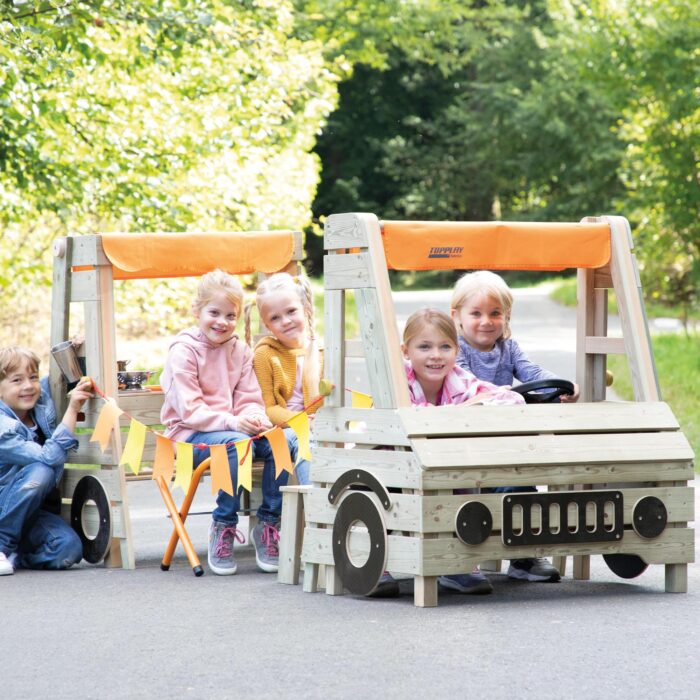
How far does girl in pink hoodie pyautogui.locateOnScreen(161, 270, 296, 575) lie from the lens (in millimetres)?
7402

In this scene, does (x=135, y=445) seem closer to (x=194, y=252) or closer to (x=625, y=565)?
(x=194, y=252)

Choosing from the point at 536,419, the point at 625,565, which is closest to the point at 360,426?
the point at 536,419

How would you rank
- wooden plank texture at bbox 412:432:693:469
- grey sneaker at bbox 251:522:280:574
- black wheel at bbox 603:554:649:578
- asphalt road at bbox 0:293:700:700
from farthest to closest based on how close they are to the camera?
1. grey sneaker at bbox 251:522:280:574
2. black wheel at bbox 603:554:649:578
3. wooden plank texture at bbox 412:432:693:469
4. asphalt road at bbox 0:293:700:700

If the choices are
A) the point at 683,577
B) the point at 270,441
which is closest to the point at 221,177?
the point at 270,441

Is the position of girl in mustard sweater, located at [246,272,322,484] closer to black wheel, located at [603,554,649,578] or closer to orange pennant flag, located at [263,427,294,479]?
orange pennant flag, located at [263,427,294,479]

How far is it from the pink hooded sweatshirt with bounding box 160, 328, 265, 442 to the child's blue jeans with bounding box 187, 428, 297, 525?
0.19ft

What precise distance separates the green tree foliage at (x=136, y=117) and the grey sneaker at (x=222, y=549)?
4612 millimetres

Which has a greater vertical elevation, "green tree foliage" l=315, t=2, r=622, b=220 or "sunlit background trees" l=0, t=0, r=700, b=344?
"green tree foliage" l=315, t=2, r=622, b=220

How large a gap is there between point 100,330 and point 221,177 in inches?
417

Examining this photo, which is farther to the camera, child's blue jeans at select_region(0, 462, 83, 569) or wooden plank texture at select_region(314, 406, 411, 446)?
child's blue jeans at select_region(0, 462, 83, 569)

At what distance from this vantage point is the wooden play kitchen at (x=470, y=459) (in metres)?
6.15

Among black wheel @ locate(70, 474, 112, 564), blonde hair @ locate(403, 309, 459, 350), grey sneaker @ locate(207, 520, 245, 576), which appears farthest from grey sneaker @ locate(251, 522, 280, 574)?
blonde hair @ locate(403, 309, 459, 350)

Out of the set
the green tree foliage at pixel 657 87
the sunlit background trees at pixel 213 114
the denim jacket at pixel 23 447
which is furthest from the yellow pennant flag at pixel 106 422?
the green tree foliage at pixel 657 87

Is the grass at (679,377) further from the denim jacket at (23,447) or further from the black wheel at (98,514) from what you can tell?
the denim jacket at (23,447)
